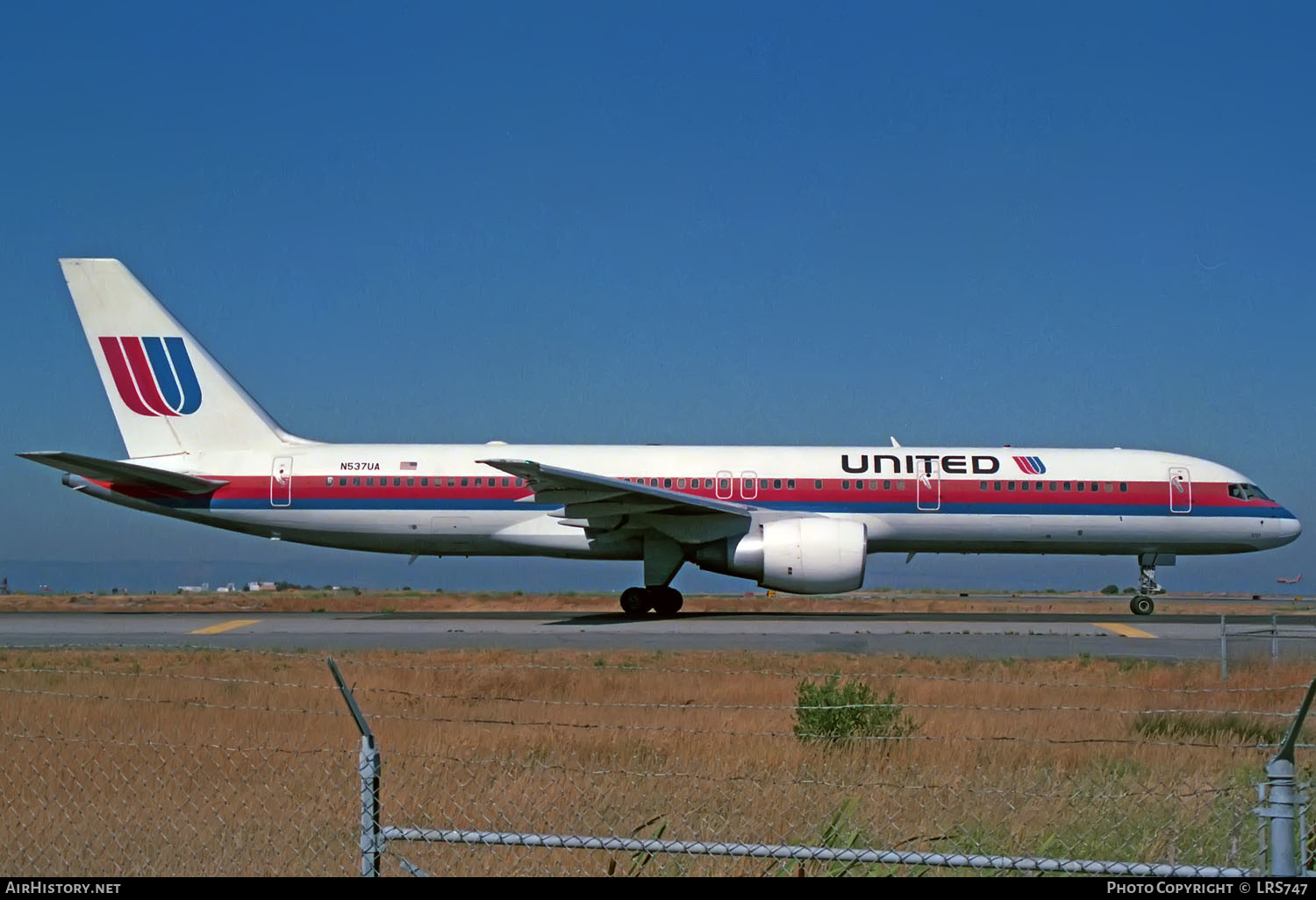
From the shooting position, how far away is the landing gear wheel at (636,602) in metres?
24.7

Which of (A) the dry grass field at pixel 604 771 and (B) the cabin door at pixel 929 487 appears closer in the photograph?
(A) the dry grass field at pixel 604 771

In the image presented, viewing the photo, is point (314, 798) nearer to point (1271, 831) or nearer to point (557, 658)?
point (1271, 831)

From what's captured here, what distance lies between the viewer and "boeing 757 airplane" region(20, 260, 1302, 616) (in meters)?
25.3

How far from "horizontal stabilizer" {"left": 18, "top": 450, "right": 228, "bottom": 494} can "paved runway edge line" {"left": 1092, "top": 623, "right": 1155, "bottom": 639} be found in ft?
58.8

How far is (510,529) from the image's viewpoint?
25.3m

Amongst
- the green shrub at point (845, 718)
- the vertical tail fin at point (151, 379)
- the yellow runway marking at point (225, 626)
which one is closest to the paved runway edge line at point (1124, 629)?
the green shrub at point (845, 718)

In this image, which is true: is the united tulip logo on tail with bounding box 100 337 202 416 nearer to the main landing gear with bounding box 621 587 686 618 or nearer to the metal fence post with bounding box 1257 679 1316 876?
the main landing gear with bounding box 621 587 686 618

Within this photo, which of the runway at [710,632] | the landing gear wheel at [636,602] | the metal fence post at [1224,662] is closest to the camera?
the metal fence post at [1224,662]

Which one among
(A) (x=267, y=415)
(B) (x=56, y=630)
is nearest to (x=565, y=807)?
(B) (x=56, y=630)

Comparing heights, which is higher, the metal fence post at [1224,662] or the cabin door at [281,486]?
the cabin door at [281,486]

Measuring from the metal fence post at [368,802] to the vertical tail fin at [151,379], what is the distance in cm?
2310

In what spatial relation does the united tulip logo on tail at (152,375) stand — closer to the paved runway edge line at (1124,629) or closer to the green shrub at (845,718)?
the paved runway edge line at (1124,629)

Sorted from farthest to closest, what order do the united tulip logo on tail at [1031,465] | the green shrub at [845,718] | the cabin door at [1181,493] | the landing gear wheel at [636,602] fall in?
the cabin door at [1181,493] → the united tulip logo on tail at [1031,465] → the landing gear wheel at [636,602] → the green shrub at [845,718]

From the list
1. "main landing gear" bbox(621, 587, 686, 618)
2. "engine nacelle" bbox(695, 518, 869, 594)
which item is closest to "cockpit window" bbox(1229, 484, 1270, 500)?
"engine nacelle" bbox(695, 518, 869, 594)
